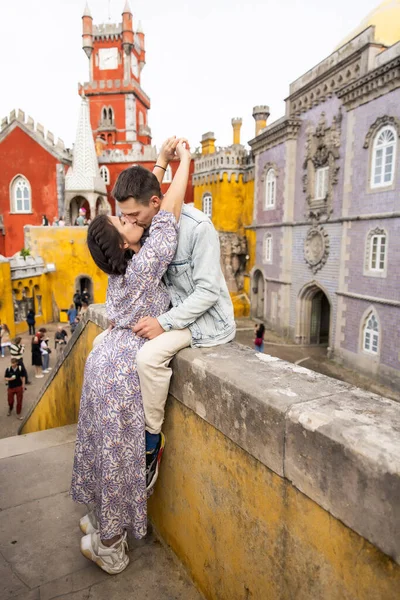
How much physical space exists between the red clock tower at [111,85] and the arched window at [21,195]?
9227 mm

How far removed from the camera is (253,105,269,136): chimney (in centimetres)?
2391

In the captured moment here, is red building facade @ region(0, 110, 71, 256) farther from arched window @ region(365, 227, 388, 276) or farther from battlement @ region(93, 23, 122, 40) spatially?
arched window @ region(365, 227, 388, 276)

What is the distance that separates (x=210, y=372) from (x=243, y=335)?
1835cm

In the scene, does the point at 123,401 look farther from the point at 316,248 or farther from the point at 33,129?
the point at 33,129

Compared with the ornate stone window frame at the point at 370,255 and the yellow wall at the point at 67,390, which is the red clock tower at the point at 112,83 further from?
the yellow wall at the point at 67,390

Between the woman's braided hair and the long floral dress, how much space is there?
59 millimetres

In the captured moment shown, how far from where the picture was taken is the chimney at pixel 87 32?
3197 cm

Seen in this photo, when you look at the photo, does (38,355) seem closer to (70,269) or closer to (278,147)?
(70,269)

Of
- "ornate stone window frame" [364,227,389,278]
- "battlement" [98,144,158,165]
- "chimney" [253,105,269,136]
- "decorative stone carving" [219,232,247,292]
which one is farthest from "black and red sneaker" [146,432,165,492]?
"battlement" [98,144,158,165]

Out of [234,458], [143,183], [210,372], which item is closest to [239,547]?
[234,458]

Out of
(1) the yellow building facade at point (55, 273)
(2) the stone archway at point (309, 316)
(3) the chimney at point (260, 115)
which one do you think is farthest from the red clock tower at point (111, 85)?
(2) the stone archway at point (309, 316)

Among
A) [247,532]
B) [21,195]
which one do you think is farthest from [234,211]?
[247,532]

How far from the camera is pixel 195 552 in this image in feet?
6.64

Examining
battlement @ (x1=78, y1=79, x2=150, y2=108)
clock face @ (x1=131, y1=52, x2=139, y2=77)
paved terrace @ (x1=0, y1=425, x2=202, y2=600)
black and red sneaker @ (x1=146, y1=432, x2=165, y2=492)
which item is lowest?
paved terrace @ (x1=0, y1=425, x2=202, y2=600)
